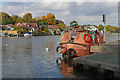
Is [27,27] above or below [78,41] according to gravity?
above

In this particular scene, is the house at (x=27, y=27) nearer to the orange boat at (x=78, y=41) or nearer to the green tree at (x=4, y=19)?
the green tree at (x=4, y=19)

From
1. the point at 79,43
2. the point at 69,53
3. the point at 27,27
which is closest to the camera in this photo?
the point at 79,43

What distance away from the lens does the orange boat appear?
2072cm

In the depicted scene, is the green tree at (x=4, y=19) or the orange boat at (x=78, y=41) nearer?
the orange boat at (x=78, y=41)

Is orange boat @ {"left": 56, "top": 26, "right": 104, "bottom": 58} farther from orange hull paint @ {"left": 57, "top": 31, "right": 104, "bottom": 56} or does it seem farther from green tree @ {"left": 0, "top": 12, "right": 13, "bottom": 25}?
green tree @ {"left": 0, "top": 12, "right": 13, "bottom": 25}

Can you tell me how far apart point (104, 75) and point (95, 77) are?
63cm

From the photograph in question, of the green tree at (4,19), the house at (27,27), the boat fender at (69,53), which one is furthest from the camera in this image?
the green tree at (4,19)

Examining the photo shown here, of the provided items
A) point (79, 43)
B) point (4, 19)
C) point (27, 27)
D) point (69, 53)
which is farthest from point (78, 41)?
point (4, 19)

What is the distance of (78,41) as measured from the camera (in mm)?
20719

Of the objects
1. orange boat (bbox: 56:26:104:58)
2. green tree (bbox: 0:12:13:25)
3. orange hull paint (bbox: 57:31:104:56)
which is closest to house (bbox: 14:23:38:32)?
green tree (bbox: 0:12:13:25)

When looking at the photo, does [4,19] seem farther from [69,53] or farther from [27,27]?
[69,53]

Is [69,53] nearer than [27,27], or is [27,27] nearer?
[69,53]

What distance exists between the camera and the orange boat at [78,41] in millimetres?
20719

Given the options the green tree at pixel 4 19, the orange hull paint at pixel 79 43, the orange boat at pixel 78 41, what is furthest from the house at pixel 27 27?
the orange hull paint at pixel 79 43
